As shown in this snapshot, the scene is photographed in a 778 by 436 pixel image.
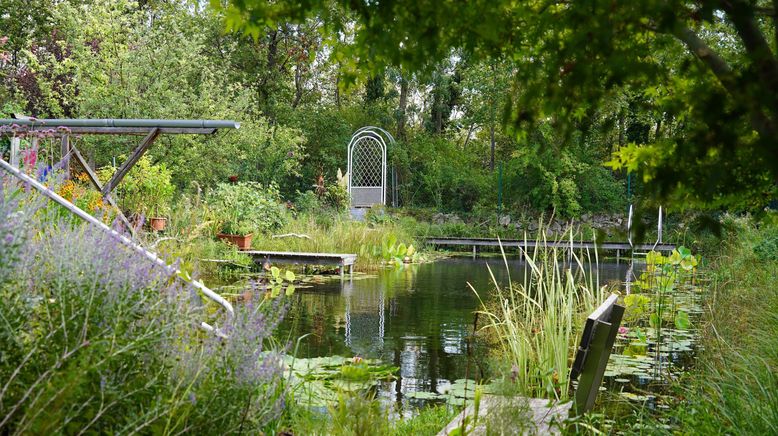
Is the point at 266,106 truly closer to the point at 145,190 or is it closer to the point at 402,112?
the point at 402,112

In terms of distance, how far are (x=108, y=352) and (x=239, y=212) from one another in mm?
10654

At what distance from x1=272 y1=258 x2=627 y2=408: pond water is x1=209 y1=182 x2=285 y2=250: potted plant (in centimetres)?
177

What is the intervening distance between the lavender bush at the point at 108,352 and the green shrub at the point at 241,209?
32.0 ft

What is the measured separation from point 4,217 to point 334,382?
2646mm

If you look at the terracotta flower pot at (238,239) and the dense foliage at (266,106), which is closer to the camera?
the terracotta flower pot at (238,239)

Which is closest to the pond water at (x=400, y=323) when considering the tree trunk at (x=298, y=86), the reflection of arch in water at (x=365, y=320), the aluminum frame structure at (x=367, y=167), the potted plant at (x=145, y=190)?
the reflection of arch in water at (x=365, y=320)

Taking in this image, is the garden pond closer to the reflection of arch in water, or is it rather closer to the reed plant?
the reflection of arch in water

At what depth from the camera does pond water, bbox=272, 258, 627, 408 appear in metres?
5.60

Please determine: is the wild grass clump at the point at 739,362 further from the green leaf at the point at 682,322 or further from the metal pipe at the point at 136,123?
the metal pipe at the point at 136,123

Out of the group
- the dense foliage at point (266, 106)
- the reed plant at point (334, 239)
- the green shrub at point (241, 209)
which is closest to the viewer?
the green shrub at point (241, 209)

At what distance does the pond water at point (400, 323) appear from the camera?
5.60m

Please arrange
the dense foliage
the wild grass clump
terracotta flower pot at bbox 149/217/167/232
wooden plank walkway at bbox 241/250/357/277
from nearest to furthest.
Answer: the wild grass clump < terracotta flower pot at bbox 149/217/167/232 < wooden plank walkway at bbox 241/250/357/277 < the dense foliage

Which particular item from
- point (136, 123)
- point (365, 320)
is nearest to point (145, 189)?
point (136, 123)

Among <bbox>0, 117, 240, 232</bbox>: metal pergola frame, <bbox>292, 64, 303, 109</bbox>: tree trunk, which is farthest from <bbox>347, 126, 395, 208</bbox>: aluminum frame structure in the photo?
<bbox>0, 117, 240, 232</bbox>: metal pergola frame
